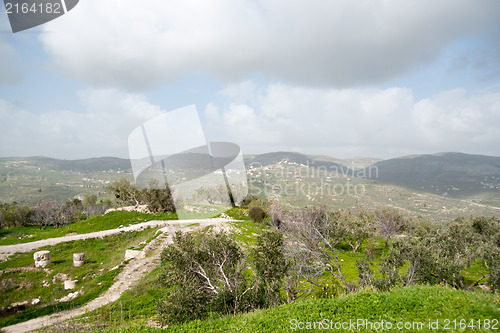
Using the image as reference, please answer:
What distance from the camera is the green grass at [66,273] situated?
17422 millimetres

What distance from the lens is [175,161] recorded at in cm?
2145

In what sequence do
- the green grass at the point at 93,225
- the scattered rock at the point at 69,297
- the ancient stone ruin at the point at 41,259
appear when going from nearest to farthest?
the scattered rock at the point at 69,297 → the ancient stone ruin at the point at 41,259 → the green grass at the point at 93,225

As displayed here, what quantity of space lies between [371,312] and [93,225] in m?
39.1

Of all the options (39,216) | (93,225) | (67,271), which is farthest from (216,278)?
(39,216)

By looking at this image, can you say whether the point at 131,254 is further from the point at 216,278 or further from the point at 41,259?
the point at 216,278

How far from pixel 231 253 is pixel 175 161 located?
1128 centimetres

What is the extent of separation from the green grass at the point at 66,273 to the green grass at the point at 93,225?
5968 mm

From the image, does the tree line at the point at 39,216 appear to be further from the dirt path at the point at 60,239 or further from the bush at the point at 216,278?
the bush at the point at 216,278

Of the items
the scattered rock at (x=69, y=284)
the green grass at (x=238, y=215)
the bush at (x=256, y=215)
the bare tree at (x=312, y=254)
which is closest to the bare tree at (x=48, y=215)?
the green grass at (x=238, y=215)

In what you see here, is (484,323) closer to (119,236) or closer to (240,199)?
(119,236)

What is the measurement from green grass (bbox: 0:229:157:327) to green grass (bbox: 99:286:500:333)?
463 inches

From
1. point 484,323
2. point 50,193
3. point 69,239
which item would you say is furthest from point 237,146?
point 50,193

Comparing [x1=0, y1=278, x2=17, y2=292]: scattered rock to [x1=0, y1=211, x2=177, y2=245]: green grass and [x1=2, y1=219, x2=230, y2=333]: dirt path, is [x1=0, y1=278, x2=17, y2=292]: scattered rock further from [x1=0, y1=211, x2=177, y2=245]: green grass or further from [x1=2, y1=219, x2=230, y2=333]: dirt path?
[x1=0, y1=211, x2=177, y2=245]: green grass

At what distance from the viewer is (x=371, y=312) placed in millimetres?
9445
